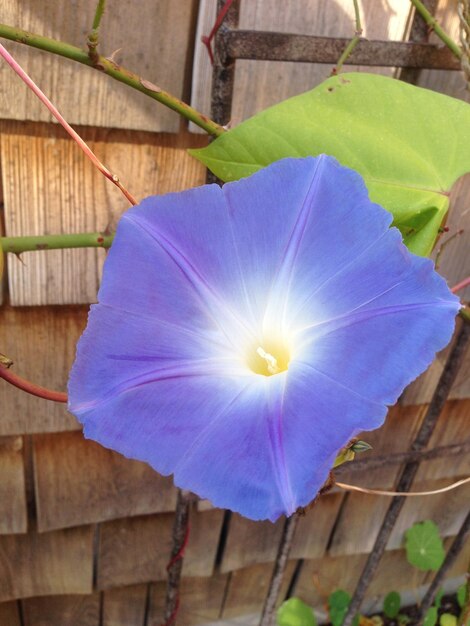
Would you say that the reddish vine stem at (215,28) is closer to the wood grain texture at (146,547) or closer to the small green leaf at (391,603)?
the wood grain texture at (146,547)

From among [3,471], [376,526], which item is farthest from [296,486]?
[376,526]

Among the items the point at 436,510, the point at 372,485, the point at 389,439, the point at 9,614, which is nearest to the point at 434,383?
the point at 389,439

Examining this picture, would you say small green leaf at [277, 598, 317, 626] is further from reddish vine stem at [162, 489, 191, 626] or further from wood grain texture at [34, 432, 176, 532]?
wood grain texture at [34, 432, 176, 532]

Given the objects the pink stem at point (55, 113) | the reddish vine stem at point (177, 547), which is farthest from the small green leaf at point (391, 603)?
the pink stem at point (55, 113)

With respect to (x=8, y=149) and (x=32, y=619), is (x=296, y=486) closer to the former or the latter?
(x=8, y=149)

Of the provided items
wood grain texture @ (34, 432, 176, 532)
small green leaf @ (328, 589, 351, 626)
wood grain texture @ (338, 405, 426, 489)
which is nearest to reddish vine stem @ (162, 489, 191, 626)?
wood grain texture @ (34, 432, 176, 532)

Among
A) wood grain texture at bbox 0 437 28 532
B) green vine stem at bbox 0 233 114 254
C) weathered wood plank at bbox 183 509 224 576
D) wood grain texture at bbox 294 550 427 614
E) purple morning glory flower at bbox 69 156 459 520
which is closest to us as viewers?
purple morning glory flower at bbox 69 156 459 520

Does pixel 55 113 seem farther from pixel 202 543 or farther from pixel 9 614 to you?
pixel 9 614
